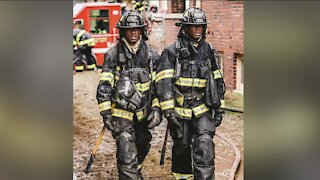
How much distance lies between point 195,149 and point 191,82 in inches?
17.3

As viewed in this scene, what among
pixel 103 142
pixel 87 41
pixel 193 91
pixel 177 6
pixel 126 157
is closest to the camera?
pixel 126 157

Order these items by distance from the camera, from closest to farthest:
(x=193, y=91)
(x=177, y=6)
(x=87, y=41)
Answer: (x=193, y=91) < (x=177, y=6) < (x=87, y=41)

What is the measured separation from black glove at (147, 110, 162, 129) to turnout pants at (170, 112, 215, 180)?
0.48ft

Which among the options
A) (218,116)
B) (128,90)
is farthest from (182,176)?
(128,90)

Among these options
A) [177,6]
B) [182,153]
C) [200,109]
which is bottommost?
[182,153]

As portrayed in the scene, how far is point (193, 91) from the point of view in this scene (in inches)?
143

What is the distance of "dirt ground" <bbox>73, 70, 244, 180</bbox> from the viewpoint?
3.82 m

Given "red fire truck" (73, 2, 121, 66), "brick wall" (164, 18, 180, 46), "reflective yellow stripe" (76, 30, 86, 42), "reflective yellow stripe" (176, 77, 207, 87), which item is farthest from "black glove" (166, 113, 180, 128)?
"reflective yellow stripe" (76, 30, 86, 42)

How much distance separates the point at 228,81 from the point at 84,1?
49.7 inches

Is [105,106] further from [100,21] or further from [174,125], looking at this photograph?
[100,21]

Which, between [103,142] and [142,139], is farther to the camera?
[103,142]

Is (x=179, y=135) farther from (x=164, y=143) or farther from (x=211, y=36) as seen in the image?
(x=211, y=36)

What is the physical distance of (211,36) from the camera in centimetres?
402

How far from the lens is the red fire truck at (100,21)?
4.00 m
